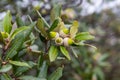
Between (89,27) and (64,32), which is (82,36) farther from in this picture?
(89,27)

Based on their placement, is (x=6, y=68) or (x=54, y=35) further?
(x=54, y=35)

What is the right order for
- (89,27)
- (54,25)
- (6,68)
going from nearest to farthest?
(6,68) → (54,25) → (89,27)

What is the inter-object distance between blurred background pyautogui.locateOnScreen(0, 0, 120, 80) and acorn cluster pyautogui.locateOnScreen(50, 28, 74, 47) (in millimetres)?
208

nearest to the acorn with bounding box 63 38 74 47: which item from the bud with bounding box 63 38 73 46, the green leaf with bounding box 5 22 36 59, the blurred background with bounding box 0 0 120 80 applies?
the bud with bounding box 63 38 73 46

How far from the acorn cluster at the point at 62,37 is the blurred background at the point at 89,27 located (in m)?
0.21

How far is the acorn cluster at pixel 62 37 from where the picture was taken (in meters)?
1.25

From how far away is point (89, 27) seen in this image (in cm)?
315

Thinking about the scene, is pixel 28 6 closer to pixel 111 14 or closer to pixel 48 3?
pixel 48 3

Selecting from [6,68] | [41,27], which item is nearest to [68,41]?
[41,27]

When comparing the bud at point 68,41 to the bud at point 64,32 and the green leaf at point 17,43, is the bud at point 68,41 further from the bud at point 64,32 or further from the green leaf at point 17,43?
the green leaf at point 17,43

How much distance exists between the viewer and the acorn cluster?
1.25 m

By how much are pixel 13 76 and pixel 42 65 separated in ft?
0.45

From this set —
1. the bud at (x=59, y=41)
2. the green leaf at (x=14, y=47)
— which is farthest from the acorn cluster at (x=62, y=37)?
the green leaf at (x=14, y=47)

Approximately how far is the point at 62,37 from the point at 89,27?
190 centimetres
